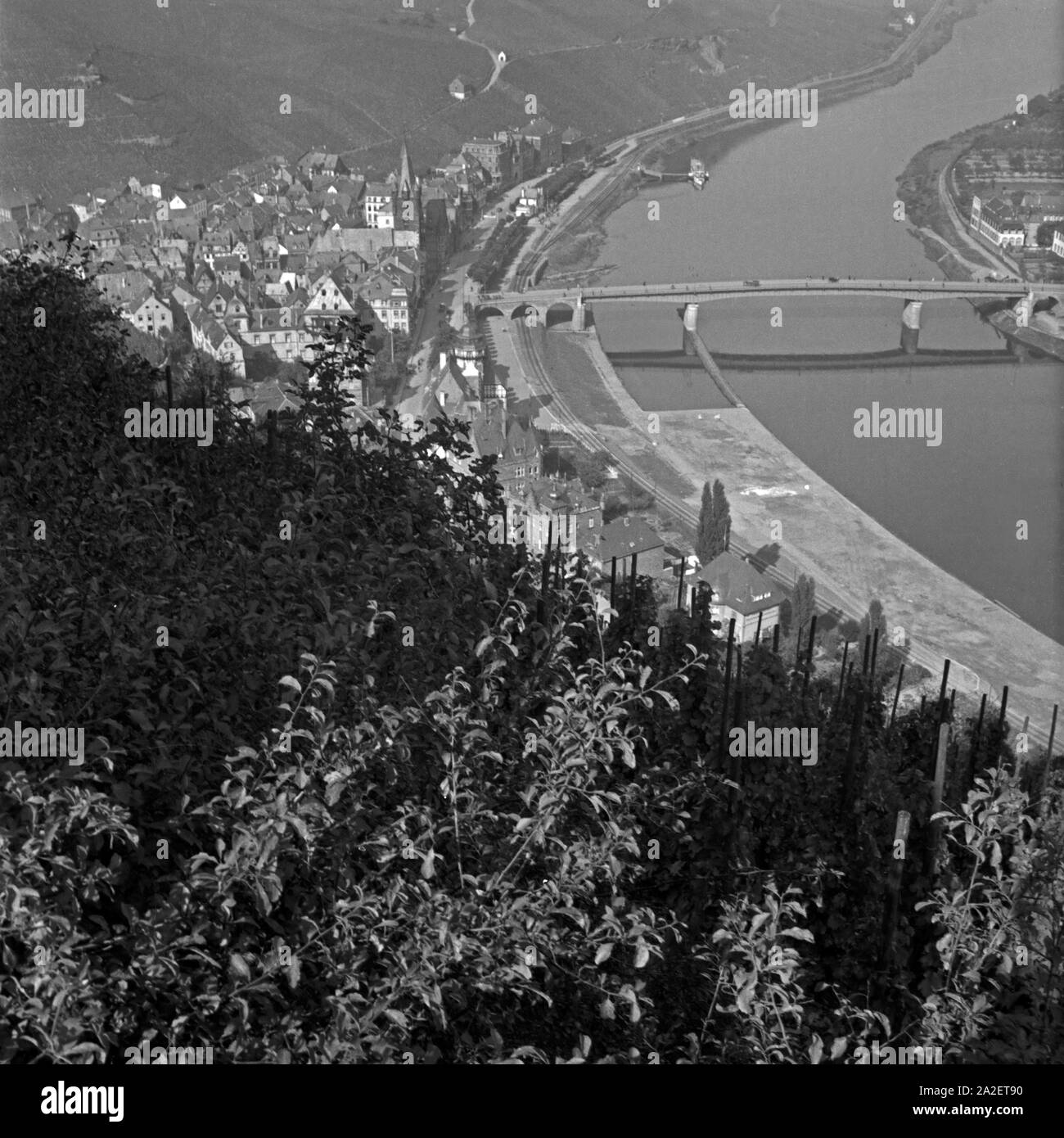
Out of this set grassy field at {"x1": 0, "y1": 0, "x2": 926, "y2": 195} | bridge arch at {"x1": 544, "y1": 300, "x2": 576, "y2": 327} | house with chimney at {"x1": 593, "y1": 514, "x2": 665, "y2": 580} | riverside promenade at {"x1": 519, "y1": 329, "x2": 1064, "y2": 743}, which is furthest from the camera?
grassy field at {"x1": 0, "y1": 0, "x2": 926, "y2": 195}

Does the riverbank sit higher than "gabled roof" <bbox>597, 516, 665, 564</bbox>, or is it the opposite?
the riverbank

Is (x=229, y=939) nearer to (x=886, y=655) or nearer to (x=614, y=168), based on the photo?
(x=886, y=655)

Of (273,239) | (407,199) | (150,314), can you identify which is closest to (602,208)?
(407,199)

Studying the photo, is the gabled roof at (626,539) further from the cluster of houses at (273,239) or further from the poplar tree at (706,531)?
the cluster of houses at (273,239)

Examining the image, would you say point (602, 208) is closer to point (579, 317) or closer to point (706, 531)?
point (579, 317)

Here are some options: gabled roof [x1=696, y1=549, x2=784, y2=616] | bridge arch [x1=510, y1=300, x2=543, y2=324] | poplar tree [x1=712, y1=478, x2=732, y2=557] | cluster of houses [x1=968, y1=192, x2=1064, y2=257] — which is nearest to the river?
bridge arch [x1=510, y1=300, x2=543, y2=324]

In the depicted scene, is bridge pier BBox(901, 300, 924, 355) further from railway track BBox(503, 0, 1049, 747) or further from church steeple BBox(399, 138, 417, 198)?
church steeple BBox(399, 138, 417, 198)
